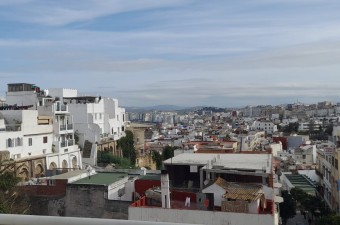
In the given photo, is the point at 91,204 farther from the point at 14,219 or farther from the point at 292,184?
the point at 292,184

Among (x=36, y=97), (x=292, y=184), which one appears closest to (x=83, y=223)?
(x=36, y=97)

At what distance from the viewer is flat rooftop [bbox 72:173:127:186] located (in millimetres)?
18875

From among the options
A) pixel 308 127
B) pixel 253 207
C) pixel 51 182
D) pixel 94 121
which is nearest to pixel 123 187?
pixel 51 182

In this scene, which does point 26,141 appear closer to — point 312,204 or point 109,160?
point 109,160

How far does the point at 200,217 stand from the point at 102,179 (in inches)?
304

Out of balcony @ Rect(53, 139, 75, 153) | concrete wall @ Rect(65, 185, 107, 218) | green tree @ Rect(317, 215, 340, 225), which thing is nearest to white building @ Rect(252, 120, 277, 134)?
balcony @ Rect(53, 139, 75, 153)

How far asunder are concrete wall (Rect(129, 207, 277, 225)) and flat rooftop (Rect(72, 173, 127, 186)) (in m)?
4.50

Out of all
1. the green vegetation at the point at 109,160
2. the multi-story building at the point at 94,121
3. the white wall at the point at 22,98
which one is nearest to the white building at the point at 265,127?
the multi-story building at the point at 94,121

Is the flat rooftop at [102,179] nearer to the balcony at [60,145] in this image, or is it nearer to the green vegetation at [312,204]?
the balcony at [60,145]

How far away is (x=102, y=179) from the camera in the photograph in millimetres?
19906

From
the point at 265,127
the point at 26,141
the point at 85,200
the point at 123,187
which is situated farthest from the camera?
the point at 265,127

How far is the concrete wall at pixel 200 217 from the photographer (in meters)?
12.6

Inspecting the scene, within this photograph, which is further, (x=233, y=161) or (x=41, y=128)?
(x=41, y=128)

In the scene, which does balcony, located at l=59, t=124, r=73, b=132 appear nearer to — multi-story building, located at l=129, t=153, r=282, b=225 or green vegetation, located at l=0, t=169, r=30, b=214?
green vegetation, located at l=0, t=169, r=30, b=214
